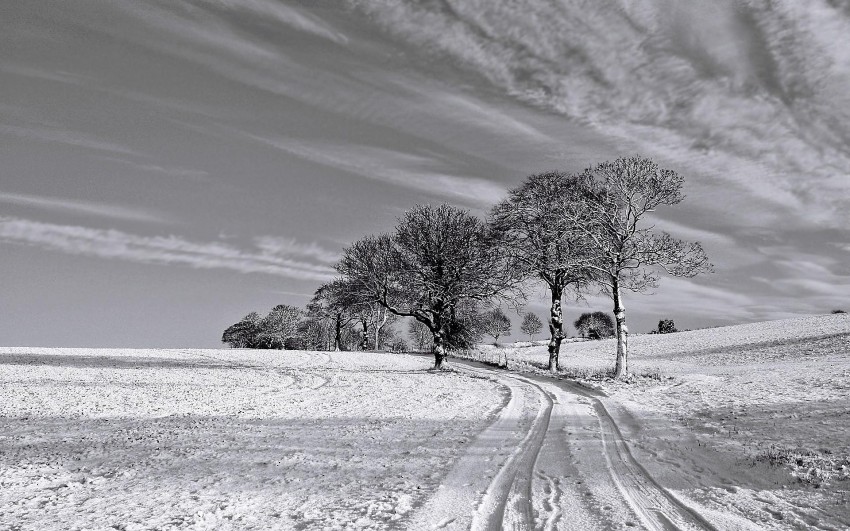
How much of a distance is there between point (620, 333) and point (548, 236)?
768 centimetres

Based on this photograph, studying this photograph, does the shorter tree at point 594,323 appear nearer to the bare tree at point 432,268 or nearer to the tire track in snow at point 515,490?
the bare tree at point 432,268

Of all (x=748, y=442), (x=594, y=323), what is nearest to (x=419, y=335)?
(x=594, y=323)

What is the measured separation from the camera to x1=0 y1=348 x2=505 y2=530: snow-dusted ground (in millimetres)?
6262

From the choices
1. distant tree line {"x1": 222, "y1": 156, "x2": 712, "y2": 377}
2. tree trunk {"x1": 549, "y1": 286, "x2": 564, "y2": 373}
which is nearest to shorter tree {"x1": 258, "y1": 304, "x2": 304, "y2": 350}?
distant tree line {"x1": 222, "y1": 156, "x2": 712, "y2": 377}

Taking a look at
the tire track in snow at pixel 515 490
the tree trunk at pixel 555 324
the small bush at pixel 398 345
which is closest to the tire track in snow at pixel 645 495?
the tire track in snow at pixel 515 490

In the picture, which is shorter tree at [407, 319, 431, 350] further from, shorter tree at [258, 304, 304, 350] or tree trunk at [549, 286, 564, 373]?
tree trunk at [549, 286, 564, 373]

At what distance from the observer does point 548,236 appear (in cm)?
3103

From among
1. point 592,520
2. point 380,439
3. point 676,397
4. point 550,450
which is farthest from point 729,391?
point 592,520

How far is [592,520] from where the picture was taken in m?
5.86

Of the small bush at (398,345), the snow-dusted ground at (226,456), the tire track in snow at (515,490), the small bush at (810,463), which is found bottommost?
the small bush at (398,345)

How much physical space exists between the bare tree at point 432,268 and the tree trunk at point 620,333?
8.97m

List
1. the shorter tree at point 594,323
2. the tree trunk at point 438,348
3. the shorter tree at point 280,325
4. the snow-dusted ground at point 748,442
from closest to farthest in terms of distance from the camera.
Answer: the snow-dusted ground at point 748,442
the tree trunk at point 438,348
the shorter tree at point 280,325
the shorter tree at point 594,323

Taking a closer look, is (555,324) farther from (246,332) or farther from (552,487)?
(246,332)

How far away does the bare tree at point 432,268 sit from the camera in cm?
3544
